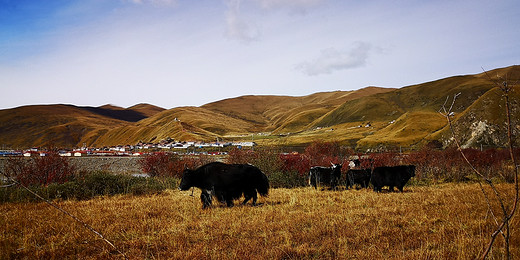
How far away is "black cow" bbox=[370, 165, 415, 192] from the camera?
558 inches

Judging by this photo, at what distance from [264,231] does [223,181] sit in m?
3.75

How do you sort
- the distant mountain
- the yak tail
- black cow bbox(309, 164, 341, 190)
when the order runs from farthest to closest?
the distant mountain < black cow bbox(309, 164, 341, 190) < the yak tail

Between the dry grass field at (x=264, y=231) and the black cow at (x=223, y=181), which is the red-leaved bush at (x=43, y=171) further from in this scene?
the black cow at (x=223, y=181)

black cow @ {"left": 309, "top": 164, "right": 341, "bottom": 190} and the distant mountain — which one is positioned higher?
the distant mountain

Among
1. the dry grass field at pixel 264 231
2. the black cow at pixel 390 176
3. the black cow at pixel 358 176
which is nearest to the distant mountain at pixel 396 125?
the black cow at pixel 358 176

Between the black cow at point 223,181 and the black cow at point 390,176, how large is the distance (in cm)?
619

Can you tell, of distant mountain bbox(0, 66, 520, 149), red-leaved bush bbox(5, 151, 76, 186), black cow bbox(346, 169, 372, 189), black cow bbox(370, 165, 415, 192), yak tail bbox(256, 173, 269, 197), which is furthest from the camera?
distant mountain bbox(0, 66, 520, 149)

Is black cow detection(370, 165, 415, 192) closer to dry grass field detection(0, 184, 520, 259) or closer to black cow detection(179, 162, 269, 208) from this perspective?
dry grass field detection(0, 184, 520, 259)

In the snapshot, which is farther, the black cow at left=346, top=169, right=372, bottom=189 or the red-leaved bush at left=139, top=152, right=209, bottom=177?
the red-leaved bush at left=139, top=152, right=209, bottom=177

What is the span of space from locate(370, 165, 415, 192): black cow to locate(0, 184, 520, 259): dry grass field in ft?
11.9

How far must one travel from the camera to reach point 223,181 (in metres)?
10.5

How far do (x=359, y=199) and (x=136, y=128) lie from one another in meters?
179

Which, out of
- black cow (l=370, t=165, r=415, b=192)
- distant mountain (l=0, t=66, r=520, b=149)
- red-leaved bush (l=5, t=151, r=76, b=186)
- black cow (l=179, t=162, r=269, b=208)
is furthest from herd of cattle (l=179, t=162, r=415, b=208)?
distant mountain (l=0, t=66, r=520, b=149)

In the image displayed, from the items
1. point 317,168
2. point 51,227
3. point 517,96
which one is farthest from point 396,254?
point 517,96
